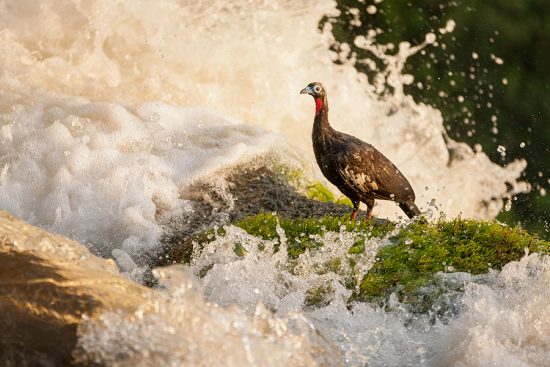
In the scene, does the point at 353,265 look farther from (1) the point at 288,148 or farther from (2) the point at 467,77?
(2) the point at 467,77

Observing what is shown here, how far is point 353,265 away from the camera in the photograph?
5789mm

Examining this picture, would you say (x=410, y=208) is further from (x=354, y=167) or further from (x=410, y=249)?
(x=410, y=249)

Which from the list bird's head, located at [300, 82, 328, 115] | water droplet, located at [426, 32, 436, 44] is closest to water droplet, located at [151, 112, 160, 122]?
bird's head, located at [300, 82, 328, 115]

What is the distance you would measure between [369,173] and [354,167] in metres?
0.15

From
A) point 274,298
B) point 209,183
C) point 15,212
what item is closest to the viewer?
point 274,298

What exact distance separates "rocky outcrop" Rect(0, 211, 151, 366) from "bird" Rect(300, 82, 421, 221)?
3.06m

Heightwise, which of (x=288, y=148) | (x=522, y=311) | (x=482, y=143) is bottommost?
(x=482, y=143)

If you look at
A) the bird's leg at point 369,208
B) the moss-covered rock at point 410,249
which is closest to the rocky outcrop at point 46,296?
the moss-covered rock at point 410,249

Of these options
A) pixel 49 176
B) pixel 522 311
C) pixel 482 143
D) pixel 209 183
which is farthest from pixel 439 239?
pixel 482 143

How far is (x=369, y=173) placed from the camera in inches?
267

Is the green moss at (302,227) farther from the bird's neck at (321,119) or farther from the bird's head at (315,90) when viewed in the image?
the bird's head at (315,90)

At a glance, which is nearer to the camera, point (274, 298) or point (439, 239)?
point (274, 298)

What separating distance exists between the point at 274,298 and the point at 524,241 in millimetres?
1864

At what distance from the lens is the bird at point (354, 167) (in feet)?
22.1
